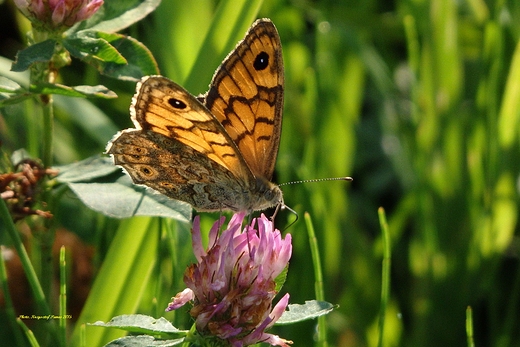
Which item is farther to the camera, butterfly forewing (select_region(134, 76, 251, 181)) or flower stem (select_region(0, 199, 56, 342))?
butterfly forewing (select_region(134, 76, 251, 181))

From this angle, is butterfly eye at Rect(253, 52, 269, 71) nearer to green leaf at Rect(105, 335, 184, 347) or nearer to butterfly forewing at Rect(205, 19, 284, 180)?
butterfly forewing at Rect(205, 19, 284, 180)

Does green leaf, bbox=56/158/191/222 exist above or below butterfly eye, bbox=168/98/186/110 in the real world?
below

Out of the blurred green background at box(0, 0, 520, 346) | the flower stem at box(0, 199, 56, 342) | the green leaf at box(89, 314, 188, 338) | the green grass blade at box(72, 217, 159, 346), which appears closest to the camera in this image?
the green leaf at box(89, 314, 188, 338)

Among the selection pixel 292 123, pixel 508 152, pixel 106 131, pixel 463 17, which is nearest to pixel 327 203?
pixel 292 123

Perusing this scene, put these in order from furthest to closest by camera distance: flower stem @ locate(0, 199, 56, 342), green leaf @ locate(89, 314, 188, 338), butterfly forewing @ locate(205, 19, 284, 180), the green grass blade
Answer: the green grass blade → butterfly forewing @ locate(205, 19, 284, 180) → flower stem @ locate(0, 199, 56, 342) → green leaf @ locate(89, 314, 188, 338)

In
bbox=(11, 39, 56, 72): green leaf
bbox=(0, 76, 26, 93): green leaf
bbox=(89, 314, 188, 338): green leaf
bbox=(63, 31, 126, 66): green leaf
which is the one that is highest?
bbox=(63, 31, 126, 66): green leaf

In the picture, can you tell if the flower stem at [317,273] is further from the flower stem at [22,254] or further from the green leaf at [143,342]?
the flower stem at [22,254]

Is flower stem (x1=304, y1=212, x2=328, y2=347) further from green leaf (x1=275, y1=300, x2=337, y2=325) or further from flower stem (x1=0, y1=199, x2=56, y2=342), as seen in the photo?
flower stem (x1=0, y1=199, x2=56, y2=342)

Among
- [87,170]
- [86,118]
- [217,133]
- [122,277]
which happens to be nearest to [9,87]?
[87,170]

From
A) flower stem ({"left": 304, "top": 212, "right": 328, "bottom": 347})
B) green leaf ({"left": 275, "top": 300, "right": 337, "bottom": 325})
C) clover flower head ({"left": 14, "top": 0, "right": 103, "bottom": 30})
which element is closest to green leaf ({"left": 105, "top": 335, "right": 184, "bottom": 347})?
green leaf ({"left": 275, "top": 300, "right": 337, "bottom": 325})

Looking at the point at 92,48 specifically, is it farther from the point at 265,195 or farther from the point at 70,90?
the point at 265,195
